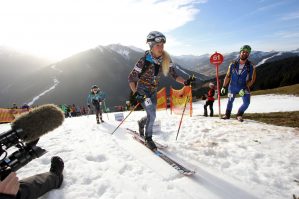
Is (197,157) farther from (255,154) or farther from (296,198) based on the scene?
(296,198)

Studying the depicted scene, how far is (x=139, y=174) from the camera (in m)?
5.17

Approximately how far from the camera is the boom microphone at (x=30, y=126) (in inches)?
105

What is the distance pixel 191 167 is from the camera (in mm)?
5469

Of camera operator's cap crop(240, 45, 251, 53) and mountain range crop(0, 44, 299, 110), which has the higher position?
mountain range crop(0, 44, 299, 110)

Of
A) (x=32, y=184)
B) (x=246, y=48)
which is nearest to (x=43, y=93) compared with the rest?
(x=246, y=48)

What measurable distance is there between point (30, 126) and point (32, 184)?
1583 millimetres

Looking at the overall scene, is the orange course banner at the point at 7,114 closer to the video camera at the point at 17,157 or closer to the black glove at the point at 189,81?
the black glove at the point at 189,81

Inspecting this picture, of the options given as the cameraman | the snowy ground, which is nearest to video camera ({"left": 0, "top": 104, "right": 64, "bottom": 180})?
the cameraman

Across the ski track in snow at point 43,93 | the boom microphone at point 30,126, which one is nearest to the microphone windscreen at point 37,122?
the boom microphone at point 30,126

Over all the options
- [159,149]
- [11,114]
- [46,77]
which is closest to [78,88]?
[46,77]

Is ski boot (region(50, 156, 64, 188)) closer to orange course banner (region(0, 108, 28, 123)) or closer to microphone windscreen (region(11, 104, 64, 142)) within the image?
microphone windscreen (region(11, 104, 64, 142))

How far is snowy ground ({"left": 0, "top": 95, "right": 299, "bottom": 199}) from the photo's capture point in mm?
4316

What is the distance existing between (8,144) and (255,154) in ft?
16.6

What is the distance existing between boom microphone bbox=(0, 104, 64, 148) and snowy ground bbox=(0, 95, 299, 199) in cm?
194
